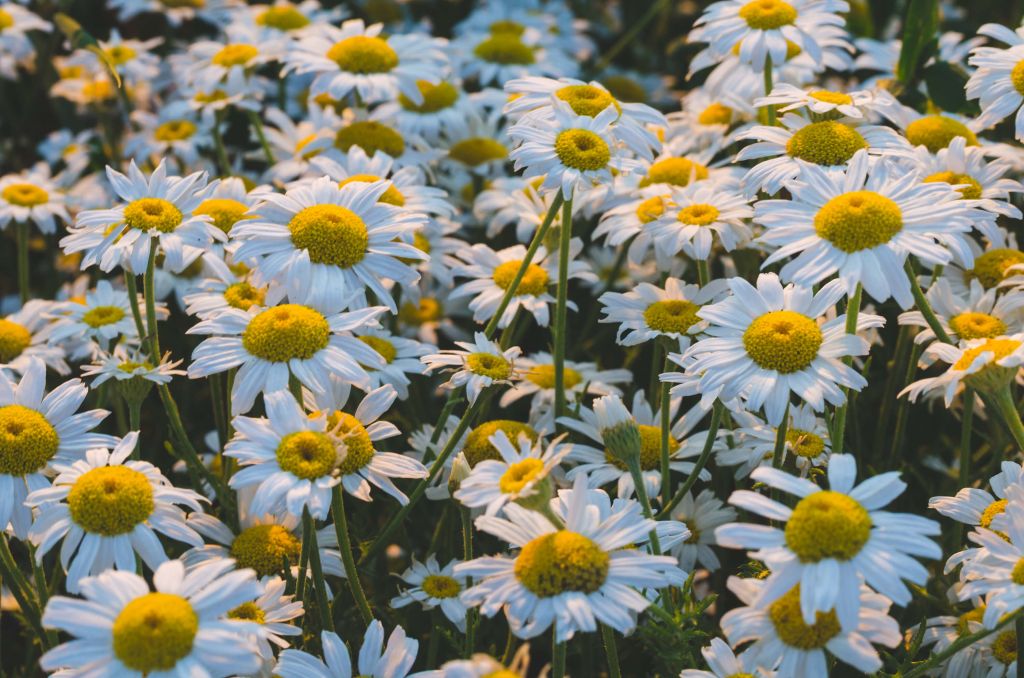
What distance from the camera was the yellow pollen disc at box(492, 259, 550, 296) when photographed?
3438 mm

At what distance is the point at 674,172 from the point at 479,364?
51.5 inches

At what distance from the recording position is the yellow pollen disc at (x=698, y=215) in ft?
10.7

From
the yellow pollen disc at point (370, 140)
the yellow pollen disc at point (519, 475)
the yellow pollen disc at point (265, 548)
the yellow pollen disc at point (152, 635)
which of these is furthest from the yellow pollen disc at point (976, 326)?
the yellow pollen disc at point (152, 635)

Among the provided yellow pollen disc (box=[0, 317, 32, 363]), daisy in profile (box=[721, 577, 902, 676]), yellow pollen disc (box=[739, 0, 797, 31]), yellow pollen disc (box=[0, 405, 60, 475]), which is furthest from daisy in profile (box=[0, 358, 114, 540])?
yellow pollen disc (box=[739, 0, 797, 31])

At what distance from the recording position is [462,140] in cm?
459

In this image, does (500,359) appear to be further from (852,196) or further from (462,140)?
(462,140)

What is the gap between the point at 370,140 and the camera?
395 centimetres

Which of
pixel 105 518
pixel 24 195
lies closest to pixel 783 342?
pixel 105 518

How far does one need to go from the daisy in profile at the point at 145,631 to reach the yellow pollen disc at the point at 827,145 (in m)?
1.90

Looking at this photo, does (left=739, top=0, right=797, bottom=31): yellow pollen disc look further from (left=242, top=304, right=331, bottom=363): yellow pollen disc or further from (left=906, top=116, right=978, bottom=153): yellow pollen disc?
(left=242, top=304, right=331, bottom=363): yellow pollen disc

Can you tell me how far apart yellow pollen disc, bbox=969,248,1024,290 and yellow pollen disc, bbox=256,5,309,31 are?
3.09 metres

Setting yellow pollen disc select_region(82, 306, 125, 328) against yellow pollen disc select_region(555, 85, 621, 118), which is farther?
yellow pollen disc select_region(82, 306, 125, 328)

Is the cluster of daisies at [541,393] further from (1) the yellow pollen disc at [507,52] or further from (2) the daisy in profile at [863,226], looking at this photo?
(1) the yellow pollen disc at [507,52]

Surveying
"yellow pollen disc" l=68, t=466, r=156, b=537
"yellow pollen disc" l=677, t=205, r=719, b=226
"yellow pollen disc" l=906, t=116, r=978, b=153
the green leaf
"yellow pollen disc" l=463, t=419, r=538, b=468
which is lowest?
"yellow pollen disc" l=463, t=419, r=538, b=468
